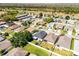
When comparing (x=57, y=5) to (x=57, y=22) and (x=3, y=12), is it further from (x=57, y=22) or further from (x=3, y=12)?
(x=3, y=12)

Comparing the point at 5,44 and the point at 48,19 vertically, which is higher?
the point at 48,19

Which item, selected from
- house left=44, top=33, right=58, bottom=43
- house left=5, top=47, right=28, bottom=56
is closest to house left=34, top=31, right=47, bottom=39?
house left=44, top=33, right=58, bottom=43

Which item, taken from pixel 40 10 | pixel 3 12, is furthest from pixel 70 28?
pixel 3 12

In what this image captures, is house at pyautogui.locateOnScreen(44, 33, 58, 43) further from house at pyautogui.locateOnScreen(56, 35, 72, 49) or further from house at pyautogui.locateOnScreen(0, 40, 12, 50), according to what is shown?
house at pyautogui.locateOnScreen(0, 40, 12, 50)

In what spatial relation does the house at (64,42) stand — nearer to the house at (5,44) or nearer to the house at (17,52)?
the house at (17,52)

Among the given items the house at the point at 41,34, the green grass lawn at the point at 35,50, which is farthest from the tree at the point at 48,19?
the green grass lawn at the point at 35,50

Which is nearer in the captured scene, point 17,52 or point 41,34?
point 17,52

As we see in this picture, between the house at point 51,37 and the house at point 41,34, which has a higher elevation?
the house at point 41,34

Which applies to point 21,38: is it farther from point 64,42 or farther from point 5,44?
point 64,42

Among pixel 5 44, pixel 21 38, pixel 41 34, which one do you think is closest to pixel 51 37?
pixel 41 34
